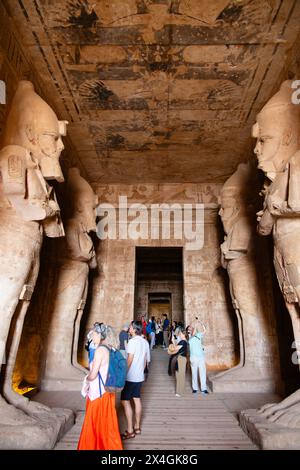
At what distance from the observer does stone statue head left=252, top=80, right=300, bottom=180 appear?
3.95 metres

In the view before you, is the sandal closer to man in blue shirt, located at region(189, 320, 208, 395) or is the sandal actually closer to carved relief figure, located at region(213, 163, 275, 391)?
man in blue shirt, located at region(189, 320, 208, 395)

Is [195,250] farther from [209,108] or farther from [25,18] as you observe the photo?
[25,18]

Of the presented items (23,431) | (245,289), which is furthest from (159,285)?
(23,431)

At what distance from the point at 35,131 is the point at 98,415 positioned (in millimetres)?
3262

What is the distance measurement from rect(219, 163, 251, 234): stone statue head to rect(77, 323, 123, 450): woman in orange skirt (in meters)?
4.55

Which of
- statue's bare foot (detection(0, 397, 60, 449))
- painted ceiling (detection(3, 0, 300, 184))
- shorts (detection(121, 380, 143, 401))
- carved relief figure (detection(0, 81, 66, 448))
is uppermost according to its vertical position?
painted ceiling (detection(3, 0, 300, 184))

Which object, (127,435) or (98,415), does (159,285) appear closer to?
(127,435)

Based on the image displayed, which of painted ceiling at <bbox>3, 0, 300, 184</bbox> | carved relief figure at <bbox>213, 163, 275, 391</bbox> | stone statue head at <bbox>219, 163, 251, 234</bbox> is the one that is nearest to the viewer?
painted ceiling at <bbox>3, 0, 300, 184</bbox>

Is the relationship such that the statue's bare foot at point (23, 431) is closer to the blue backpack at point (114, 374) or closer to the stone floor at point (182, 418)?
the stone floor at point (182, 418)

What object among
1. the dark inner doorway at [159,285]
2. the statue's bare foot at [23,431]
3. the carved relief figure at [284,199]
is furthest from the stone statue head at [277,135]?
the dark inner doorway at [159,285]

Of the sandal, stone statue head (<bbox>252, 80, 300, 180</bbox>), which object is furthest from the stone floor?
stone statue head (<bbox>252, 80, 300, 180</bbox>)

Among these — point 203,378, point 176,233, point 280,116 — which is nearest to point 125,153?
point 176,233
